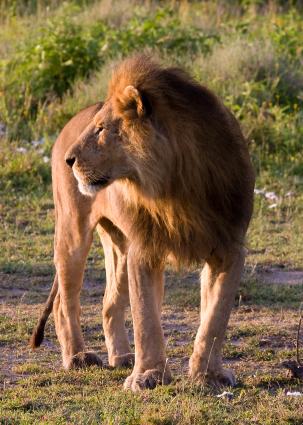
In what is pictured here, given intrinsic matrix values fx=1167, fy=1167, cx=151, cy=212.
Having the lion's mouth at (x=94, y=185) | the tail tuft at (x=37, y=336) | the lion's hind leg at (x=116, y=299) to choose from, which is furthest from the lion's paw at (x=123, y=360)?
the lion's mouth at (x=94, y=185)

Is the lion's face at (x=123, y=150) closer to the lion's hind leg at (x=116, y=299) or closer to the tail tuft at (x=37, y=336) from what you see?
the lion's hind leg at (x=116, y=299)

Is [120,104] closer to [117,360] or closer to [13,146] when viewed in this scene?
[117,360]

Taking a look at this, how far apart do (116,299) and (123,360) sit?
0.38 metres

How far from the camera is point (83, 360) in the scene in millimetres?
5578

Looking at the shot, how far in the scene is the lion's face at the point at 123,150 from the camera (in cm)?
477

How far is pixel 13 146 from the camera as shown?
10258 millimetres

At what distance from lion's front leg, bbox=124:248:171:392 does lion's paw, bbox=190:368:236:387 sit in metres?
0.13

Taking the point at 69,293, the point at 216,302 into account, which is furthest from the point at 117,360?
the point at 216,302

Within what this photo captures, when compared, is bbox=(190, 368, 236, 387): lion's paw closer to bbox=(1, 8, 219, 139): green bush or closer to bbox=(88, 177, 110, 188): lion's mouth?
bbox=(88, 177, 110, 188): lion's mouth

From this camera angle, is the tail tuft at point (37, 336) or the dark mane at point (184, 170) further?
the tail tuft at point (37, 336)

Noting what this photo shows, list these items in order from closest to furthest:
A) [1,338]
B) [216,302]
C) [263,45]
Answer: [216,302], [1,338], [263,45]

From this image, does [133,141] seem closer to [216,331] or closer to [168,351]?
[216,331]

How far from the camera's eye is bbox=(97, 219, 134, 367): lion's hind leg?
5.74 metres

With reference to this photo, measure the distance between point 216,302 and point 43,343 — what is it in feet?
4.66
